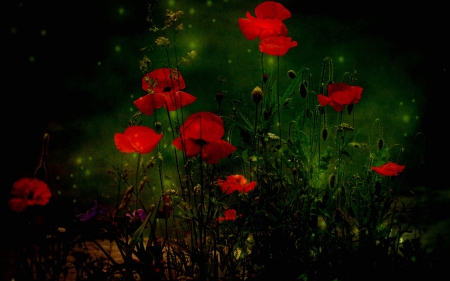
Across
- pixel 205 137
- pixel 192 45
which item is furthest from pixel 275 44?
pixel 192 45

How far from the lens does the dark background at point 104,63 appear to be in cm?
286

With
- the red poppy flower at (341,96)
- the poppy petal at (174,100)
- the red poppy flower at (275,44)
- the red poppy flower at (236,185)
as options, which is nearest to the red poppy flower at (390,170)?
the red poppy flower at (341,96)

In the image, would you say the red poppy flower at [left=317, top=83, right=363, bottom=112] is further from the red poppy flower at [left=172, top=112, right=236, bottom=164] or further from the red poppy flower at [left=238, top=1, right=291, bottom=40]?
the red poppy flower at [left=172, top=112, right=236, bottom=164]

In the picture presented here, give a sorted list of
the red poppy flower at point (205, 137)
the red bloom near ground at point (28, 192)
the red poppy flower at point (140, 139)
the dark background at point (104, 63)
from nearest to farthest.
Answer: the red bloom near ground at point (28, 192) < the red poppy flower at point (140, 139) < the red poppy flower at point (205, 137) < the dark background at point (104, 63)

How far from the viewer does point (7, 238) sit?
2.64m

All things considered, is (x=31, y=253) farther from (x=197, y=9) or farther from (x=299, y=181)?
(x=197, y=9)

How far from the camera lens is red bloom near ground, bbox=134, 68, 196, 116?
5.91 ft

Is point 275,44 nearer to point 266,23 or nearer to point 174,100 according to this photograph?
point 266,23

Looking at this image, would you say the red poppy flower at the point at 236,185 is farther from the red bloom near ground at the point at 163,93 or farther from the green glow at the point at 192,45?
the green glow at the point at 192,45

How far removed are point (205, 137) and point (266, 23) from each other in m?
0.63

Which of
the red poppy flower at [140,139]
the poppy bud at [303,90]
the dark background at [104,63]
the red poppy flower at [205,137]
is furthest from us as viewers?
the dark background at [104,63]

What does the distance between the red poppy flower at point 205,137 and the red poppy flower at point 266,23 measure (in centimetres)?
51

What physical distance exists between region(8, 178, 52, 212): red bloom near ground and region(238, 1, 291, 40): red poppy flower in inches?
44.7

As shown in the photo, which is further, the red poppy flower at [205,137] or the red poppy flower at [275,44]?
the red poppy flower at [275,44]
